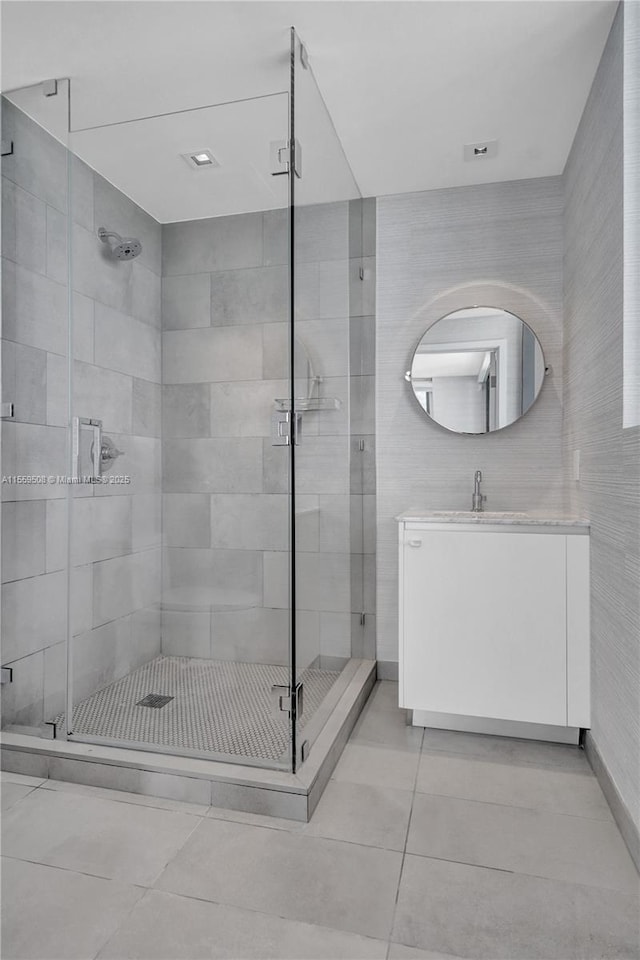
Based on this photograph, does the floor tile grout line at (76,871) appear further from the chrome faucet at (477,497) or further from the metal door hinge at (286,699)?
the chrome faucet at (477,497)

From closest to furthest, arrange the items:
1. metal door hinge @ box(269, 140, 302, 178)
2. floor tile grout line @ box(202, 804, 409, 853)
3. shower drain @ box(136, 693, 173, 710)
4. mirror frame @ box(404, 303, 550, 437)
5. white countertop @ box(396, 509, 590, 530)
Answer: floor tile grout line @ box(202, 804, 409, 853)
metal door hinge @ box(269, 140, 302, 178)
shower drain @ box(136, 693, 173, 710)
white countertop @ box(396, 509, 590, 530)
mirror frame @ box(404, 303, 550, 437)

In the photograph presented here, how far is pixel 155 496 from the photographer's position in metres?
2.00

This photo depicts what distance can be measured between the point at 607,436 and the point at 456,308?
1.17m

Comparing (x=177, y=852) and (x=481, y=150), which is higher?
(x=481, y=150)

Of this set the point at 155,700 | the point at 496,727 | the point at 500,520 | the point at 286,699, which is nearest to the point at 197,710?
the point at 155,700

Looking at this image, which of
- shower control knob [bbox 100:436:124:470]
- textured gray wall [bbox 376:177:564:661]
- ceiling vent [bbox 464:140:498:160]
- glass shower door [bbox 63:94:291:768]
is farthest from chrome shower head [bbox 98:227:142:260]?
ceiling vent [bbox 464:140:498:160]

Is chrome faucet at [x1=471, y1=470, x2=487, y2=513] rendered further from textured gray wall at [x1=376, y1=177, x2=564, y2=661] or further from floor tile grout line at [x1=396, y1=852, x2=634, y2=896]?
floor tile grout line at [x1=396, y1=852, x2=634, y2=896]

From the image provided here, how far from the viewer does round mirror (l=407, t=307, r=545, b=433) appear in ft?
9.00

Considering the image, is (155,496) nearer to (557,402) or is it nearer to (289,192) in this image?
(289,192)

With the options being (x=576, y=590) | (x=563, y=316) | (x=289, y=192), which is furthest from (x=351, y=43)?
(x=576, y=590)

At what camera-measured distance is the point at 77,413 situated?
207 centimetres

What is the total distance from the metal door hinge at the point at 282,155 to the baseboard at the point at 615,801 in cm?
210

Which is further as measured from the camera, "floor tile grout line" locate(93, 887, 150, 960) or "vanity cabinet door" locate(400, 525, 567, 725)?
"vanity cabinet door" locate(400, 525, 567, 725)

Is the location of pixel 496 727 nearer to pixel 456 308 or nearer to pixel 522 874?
pixel 522 874
